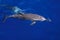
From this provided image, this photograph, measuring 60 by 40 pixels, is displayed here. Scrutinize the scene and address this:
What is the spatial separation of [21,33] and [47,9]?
2105 millimetres

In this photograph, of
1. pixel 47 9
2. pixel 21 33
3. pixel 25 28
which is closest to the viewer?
pixel 47 9

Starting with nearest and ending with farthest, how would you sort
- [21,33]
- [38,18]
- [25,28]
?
[38,18] → [25,28] → [21,33]

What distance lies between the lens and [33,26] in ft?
28.4

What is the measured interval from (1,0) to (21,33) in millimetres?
2747

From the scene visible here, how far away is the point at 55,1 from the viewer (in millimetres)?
7793

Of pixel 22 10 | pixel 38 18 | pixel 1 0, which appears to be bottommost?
pixel 38 18

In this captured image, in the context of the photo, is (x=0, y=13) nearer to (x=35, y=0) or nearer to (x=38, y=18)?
(x=35, y=0)

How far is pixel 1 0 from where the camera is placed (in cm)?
711

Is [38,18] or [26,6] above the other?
[26,6]

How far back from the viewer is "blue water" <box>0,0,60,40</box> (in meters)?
7.46

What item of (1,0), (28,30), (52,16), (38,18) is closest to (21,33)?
(28,30)

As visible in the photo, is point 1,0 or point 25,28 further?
point 25,28

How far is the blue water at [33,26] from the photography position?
24.5 ft

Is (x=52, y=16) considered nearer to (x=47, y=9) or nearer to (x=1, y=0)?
(x=47, y=9)
